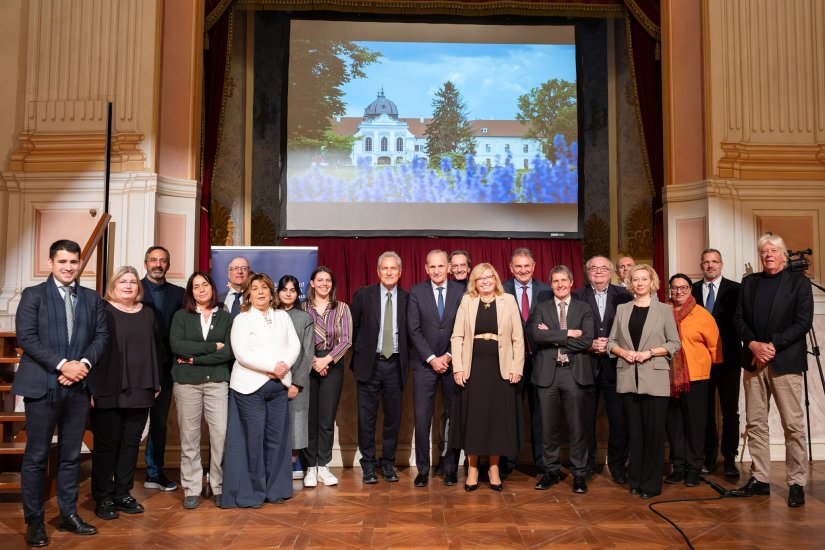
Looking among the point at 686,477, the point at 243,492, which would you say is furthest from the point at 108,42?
the point at 686,477

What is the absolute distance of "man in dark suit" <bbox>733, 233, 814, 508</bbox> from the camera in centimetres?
424

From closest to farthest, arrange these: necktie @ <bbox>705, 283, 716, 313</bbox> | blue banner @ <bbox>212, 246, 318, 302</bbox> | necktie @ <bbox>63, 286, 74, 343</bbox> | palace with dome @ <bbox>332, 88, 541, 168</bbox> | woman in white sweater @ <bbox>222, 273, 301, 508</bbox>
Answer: necktie @ <bbox>63, 286, 74, 343</bbox> → woman in white sweater @ <bbox>222, 273, 301, 508</bbox> → necktie @ <bbox>705, 283, 716, 313</bbox> → blue banner @ <bbox>212, 246, 318, 302</bbox> → palace with dome @ <bbox>332, 88, 541, 168</bbox>

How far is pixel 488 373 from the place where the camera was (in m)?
4.59

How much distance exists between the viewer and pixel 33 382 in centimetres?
356

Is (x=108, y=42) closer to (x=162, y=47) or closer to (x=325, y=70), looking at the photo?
(x=162, y=47)

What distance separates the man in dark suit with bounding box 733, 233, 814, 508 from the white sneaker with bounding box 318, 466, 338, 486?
101 inches

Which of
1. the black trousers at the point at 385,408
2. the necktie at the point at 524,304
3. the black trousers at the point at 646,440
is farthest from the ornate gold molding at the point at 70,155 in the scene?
the black trousers at the point at 646,440

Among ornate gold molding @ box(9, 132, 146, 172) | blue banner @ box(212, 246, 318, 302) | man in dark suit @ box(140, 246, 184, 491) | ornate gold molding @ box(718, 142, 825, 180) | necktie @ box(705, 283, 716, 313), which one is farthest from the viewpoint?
ornate gold molding @ box(718, 142, 825, 180)

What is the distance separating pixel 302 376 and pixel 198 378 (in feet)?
2.08

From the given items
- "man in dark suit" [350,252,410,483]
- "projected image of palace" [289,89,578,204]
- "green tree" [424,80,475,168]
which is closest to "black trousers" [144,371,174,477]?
"man in dark suit" [350,252,410,483]

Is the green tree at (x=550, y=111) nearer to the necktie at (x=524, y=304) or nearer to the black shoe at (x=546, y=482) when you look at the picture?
the necktie at (x=524, y=304)

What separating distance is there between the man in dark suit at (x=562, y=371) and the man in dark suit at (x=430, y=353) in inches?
22.4

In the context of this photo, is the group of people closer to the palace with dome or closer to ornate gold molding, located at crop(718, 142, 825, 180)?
ornate gold molding, located at crop(718, 142, 825, 180)

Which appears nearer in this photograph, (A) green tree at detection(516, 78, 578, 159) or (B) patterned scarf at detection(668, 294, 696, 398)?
(B) patterned scarf at detection(668, 294, 696, 398)
